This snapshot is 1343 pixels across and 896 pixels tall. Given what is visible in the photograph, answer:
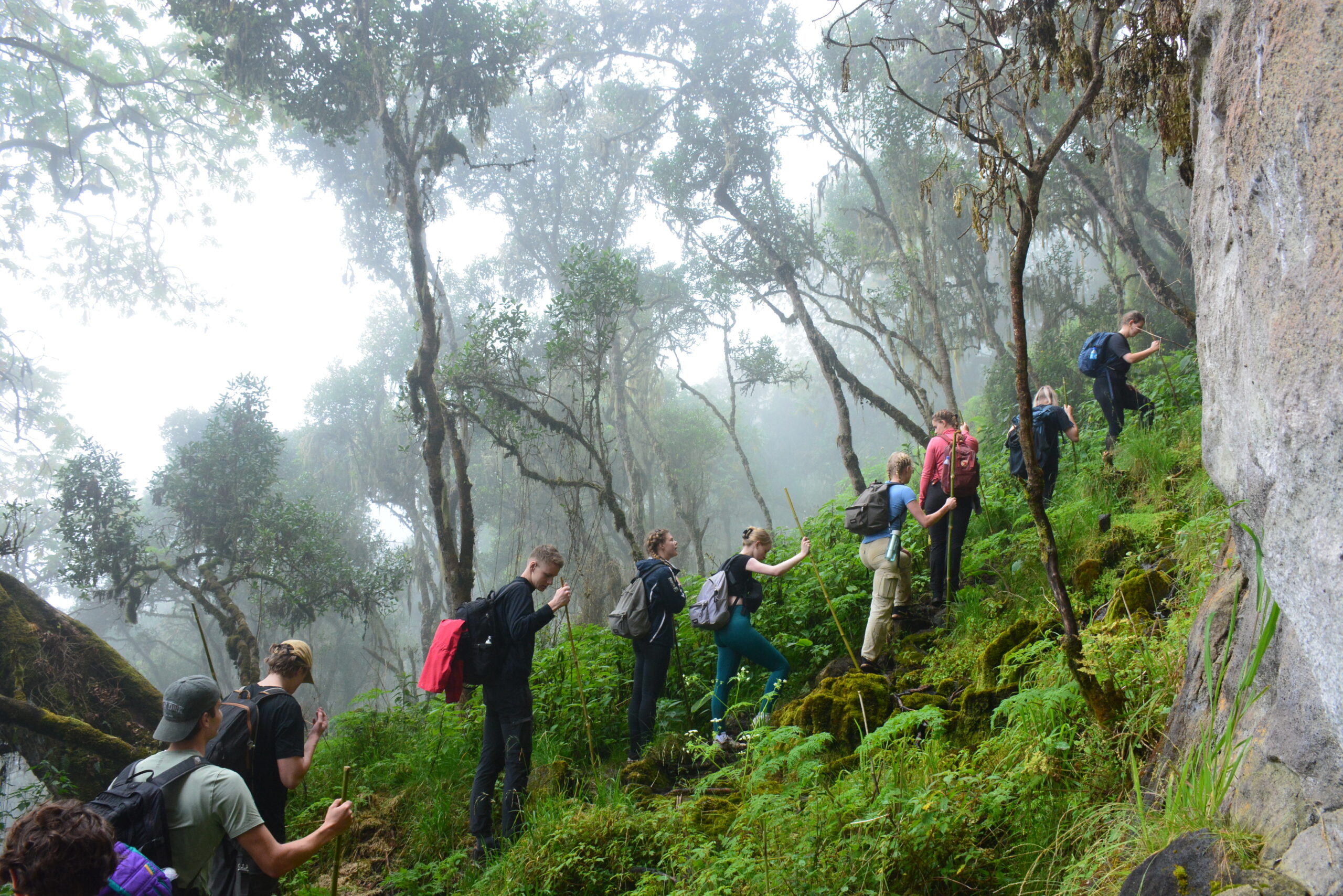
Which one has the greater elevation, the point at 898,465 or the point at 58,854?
the point at 898,465

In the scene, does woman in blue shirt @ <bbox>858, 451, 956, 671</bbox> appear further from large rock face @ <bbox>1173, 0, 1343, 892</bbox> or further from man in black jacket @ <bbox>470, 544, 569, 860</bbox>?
large rock face @ <bbox>1173, 0, 1343, 892</bbox>

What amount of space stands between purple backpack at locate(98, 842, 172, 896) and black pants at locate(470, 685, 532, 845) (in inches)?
96.7

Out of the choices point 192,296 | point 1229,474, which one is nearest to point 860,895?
point 1229,474

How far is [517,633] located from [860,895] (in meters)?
2.56

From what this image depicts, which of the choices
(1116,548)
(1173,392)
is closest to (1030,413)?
(1116,548)

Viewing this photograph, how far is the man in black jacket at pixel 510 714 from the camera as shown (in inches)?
177

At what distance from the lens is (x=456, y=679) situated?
178 inches

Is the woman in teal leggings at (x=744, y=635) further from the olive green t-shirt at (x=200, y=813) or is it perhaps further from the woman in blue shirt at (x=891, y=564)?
the olive green t-shirt at (x=200, y=813)

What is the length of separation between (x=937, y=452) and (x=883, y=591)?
1.31 metres

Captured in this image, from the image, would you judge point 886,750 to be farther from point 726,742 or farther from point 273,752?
point 273,752

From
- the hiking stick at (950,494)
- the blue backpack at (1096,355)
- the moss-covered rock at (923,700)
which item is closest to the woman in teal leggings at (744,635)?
the moss-covered rock at (923,700)

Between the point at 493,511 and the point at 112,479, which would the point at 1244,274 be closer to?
the point at 112,479

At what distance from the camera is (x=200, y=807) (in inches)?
98.1

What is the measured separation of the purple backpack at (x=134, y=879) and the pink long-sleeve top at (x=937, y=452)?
514cm
